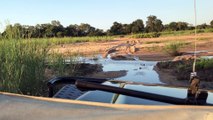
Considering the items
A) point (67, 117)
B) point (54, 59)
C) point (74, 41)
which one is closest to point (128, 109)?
point (67, 117)

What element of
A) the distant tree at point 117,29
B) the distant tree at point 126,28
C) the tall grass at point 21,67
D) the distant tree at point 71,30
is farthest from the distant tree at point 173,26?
the tall grass at point 21,67

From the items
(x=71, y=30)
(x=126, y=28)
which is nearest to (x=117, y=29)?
(x=126, y=28)

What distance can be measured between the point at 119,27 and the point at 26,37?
41392 millimetres

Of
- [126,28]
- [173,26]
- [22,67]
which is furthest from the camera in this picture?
[126,28]

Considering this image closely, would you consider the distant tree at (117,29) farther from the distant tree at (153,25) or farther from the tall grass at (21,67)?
the tall grass at (21,67)

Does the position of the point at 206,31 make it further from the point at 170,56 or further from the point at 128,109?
the point at 128,109

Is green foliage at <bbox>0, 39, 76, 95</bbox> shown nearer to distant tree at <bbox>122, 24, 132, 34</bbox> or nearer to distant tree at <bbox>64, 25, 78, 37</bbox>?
distant tree at <bbox>64, 25, 78, 37</bbox>

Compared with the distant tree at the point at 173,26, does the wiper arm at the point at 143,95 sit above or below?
above

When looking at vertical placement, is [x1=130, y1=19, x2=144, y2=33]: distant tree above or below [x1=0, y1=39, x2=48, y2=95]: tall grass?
below

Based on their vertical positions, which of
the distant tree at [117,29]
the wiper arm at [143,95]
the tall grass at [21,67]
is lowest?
the distant tree at [117,29]

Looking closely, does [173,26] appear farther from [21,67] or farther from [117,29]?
[21,67]

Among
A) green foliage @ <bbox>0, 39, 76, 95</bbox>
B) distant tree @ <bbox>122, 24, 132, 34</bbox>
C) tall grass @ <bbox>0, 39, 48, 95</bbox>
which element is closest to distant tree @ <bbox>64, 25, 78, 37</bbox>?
distant tree @ <bbox>122, 24, 132, 34</bbox>

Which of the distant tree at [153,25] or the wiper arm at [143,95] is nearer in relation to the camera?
the wiper arm at [143,95]

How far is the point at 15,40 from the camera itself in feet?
29.5
